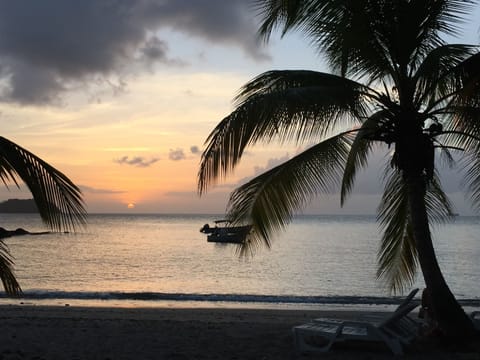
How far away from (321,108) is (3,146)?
3981 millimetres

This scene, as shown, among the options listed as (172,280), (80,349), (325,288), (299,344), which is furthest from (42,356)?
(172,280)

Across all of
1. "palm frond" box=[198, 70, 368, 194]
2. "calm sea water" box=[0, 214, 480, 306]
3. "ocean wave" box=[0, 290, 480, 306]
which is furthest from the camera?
"calm sea water" box=[0, 214, 480, 306]

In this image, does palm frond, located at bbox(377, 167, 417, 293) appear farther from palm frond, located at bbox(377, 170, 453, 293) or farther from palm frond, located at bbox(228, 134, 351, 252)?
palm frond, located at bbox(228, 134, 351, 252)

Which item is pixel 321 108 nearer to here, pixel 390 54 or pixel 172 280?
pixel 390 54

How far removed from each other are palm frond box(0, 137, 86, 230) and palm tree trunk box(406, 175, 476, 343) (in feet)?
15.0

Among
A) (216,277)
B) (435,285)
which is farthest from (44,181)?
(216,277)

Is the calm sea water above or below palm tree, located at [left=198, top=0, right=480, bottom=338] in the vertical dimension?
below

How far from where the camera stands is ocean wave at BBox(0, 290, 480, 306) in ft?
66.9

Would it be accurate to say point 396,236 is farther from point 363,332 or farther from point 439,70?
point 439,70

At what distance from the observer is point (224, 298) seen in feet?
68.0

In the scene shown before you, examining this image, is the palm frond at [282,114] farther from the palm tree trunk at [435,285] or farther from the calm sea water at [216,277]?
the calm sea water at [216,277]

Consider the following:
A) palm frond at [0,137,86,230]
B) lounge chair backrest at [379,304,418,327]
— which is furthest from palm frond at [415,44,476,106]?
palm frond at [0,137,86,230]

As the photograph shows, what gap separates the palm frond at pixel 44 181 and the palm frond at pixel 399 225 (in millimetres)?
5727

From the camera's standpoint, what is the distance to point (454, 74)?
25.4 feet
